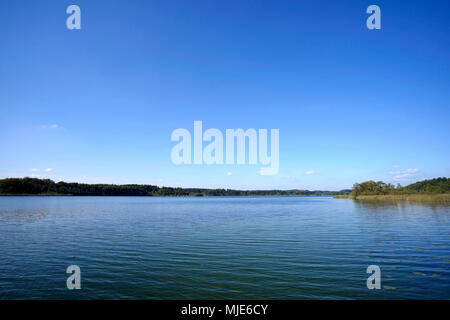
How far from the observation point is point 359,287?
12.6 metres

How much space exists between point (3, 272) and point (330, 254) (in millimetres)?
21008

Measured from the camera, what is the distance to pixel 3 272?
15.1 metres

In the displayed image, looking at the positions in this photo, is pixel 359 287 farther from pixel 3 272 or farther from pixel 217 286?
pixel 3 272

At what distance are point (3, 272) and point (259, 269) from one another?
586 inches
